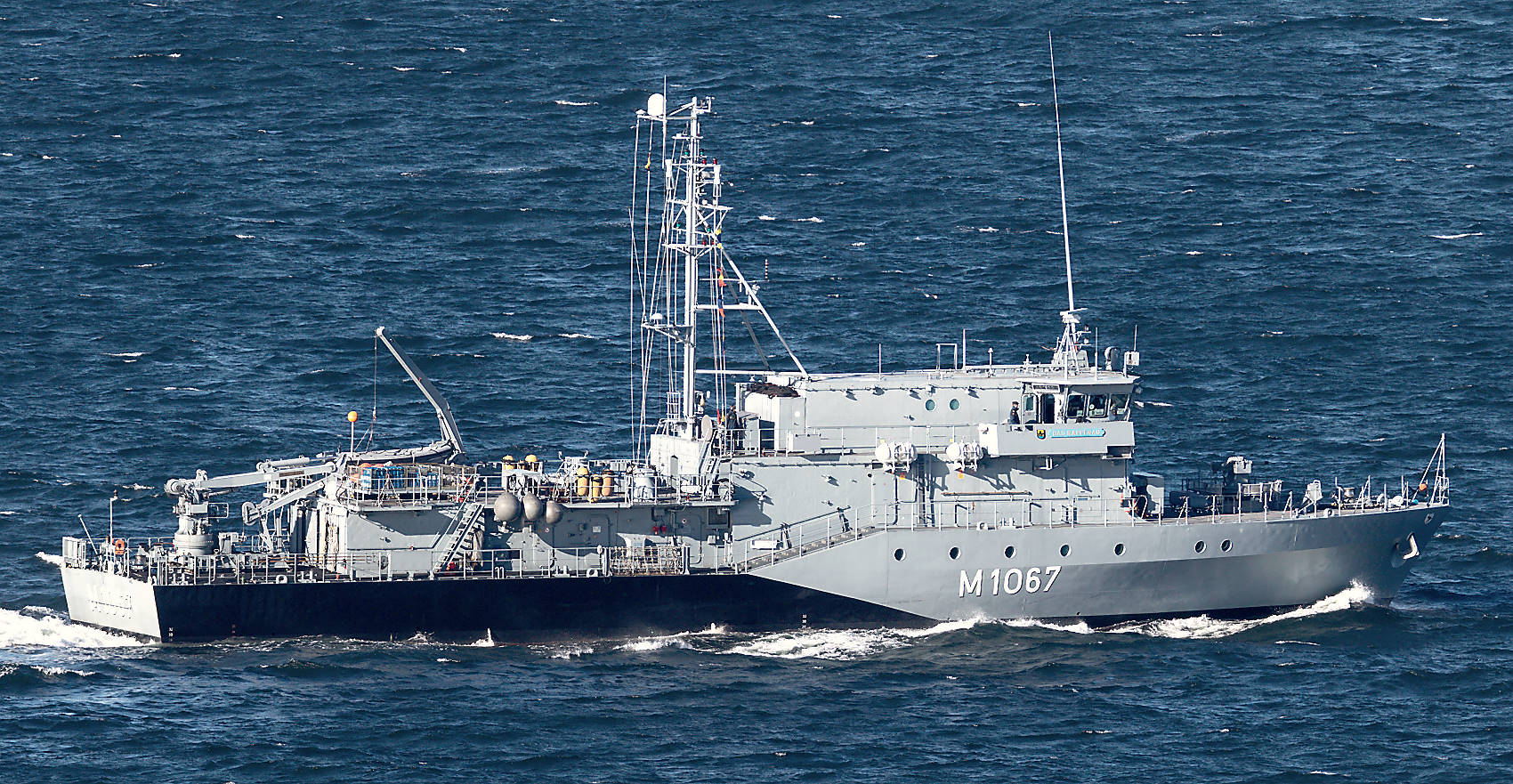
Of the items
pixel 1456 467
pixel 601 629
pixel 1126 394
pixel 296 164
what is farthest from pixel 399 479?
pixel 296 164

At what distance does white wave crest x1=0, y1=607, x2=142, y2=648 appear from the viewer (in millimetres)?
47781

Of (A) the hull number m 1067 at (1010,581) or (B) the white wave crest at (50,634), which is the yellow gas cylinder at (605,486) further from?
(B) the white wave crest at (50,634)

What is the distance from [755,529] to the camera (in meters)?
50.2

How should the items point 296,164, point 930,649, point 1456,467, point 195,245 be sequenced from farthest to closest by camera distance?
point 296,164
point 195,245
point 1456,467
point 930,649

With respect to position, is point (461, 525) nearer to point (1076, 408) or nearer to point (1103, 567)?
point (1076, 408)

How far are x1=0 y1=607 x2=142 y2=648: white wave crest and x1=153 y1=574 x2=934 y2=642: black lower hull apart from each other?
1760 millimetres

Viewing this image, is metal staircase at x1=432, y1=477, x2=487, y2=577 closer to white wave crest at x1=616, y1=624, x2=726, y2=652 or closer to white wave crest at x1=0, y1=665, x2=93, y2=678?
white wave crest at x1=616, y1=624, x2=726, y2=652

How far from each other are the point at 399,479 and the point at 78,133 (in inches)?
1641

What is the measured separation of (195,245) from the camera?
75.1m

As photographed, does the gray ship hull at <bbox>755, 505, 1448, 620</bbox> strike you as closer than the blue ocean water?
No

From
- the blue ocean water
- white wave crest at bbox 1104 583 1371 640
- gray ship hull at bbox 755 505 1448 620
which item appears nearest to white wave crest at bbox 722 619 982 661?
the blue ocean water

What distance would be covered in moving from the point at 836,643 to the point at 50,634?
17.5 meters

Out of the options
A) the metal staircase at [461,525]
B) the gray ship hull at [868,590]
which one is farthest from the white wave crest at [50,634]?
the metal staircase at [461,525]

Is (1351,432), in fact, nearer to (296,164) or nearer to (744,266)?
(744,266)
